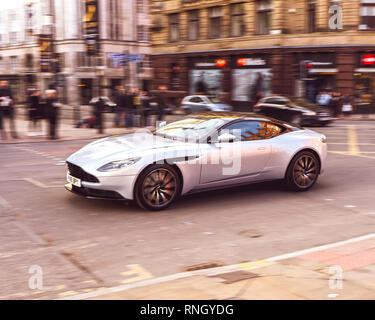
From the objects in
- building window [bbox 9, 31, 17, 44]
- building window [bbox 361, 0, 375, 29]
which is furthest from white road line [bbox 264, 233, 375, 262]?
building window [bbox 9, 31, 17, 44]

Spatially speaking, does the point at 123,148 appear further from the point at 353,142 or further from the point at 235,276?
the point at 353,142

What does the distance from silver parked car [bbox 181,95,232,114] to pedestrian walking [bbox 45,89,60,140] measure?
11549mm

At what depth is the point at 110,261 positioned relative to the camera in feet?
17.5

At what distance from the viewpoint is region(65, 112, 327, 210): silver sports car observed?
7.10 metres

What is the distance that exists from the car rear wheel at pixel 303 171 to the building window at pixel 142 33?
52.6m

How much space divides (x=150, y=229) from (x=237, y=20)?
31.6 m

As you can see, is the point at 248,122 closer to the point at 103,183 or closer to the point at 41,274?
the point at 103,183

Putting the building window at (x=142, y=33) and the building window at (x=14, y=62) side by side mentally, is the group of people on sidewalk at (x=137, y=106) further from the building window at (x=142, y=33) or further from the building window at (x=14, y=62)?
the building window at (x=14, y=62)

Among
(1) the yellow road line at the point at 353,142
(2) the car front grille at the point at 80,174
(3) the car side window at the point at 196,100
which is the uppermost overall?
(3) the car side window at the point at 196,100

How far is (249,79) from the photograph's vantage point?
35.5m

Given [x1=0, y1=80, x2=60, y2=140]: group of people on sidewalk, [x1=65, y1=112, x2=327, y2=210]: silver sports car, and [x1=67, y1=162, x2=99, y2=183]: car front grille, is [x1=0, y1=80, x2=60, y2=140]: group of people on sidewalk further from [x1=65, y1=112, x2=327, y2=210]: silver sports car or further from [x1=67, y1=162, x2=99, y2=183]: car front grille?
[x1=67, y1=162, x2=99, y2=183]: car front grille

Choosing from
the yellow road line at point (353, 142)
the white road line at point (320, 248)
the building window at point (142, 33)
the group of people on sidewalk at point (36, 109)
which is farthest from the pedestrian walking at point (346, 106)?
the building window at point (142, 33)

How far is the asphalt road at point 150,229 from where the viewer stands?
505 centimetres
